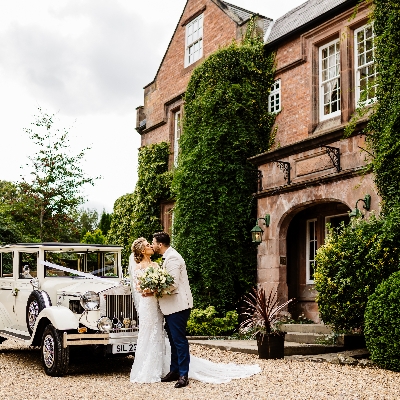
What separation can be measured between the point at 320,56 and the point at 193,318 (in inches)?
288

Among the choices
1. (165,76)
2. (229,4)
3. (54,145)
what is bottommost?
(54,145)

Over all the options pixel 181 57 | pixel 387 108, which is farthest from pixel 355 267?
pixel 181 57

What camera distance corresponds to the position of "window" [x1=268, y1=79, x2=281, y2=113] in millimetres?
15584

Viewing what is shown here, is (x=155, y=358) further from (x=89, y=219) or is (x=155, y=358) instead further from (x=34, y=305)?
(x=89, y=219)

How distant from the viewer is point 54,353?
25.8 feet

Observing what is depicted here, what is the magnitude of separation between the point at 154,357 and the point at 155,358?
0.7 inches

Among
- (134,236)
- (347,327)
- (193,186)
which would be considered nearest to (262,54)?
(193,186)

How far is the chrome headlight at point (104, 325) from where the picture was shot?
26.0 ft

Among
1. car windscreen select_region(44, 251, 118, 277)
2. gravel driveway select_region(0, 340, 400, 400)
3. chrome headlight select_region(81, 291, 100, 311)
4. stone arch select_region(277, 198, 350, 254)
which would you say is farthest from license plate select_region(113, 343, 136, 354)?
stone arch select_region(277, 198, 350, 254)

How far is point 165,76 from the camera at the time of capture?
20141mm

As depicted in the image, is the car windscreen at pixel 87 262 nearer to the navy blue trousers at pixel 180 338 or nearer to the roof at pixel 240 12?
the navy blue trousers at pixel 180 338

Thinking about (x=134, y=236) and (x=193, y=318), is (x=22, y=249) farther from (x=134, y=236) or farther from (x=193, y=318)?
(x=134, y=236)

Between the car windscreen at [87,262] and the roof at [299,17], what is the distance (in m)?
8.27

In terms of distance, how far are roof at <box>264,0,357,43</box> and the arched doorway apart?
4.73 meters
